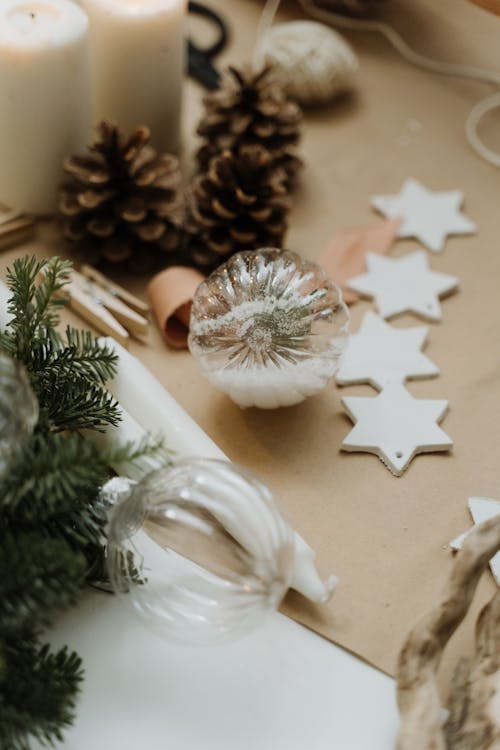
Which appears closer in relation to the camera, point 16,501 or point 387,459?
point 16,501

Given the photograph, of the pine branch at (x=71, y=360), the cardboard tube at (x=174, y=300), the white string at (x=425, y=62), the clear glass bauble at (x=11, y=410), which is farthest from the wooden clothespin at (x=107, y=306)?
the white string at (x=425, y=62)

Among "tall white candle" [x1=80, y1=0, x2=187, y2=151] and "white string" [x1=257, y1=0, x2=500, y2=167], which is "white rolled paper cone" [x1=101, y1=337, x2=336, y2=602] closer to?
"tall white candle" [x1=80, y1=0, x2=187, y2=151]

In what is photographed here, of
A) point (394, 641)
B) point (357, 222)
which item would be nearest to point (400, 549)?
point (394, 641)

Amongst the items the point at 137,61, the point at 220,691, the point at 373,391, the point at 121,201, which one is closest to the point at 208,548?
the point at 220,691

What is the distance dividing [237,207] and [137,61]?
16 cm

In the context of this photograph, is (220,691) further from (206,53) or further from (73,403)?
(206,53)

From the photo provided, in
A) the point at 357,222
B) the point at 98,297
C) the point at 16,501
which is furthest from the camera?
the point at 357,222

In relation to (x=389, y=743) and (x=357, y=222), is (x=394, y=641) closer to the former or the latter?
(x=389, y=743)

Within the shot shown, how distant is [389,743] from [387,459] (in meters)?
0.18

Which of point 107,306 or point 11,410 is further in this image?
point 107,306

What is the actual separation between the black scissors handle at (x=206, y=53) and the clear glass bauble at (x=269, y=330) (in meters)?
0.36

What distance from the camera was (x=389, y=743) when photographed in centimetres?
46

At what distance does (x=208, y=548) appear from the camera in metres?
0.48

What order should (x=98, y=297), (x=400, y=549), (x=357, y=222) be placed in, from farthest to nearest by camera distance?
(x=357, y=222)
(x=98, y=297)
(x=400, y=549)
